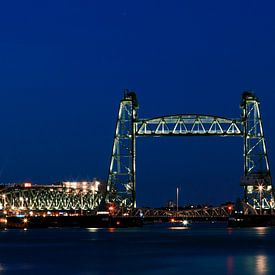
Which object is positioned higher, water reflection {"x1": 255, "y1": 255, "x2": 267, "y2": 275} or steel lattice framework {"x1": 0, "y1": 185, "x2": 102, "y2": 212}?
steel lattice framework {"x1": 0, "y1": 185, "x2": 102, "y2": 212}

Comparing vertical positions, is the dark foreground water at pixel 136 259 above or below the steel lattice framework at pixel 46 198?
below

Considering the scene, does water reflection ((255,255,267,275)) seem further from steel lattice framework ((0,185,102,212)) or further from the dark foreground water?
steel lattice framework ((0,185,102,212))

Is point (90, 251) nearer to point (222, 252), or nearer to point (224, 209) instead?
point (222, 252)

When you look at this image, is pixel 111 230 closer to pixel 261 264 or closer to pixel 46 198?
pixel 46 198

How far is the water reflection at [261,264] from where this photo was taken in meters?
48.3

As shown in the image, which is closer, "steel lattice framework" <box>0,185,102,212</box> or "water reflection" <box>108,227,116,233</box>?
"water reflection" <box>108,227,116,233</box>

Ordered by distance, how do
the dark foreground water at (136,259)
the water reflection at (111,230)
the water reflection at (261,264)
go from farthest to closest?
the water reflection at (111,230), the dark foreground water at (136,259), the water reflection at (261,264)

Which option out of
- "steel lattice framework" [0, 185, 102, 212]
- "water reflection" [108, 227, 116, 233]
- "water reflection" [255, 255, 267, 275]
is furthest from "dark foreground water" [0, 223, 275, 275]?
"steel lattice framework" [0, 185, 102, 212]

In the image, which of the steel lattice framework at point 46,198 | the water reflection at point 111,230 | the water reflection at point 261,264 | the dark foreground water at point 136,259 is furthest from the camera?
the steel lattice framework at point 46,198

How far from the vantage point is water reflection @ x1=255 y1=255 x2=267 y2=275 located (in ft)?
158

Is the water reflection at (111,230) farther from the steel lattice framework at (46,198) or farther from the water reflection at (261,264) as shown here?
the water reflection at (261,264)

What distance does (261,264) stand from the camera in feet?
174

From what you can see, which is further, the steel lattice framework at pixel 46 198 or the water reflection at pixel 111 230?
the steel lattice framework at pixel 46 198

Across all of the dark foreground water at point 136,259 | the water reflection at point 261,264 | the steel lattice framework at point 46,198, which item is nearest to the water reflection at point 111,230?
the steel lattice framework at point 46,198
